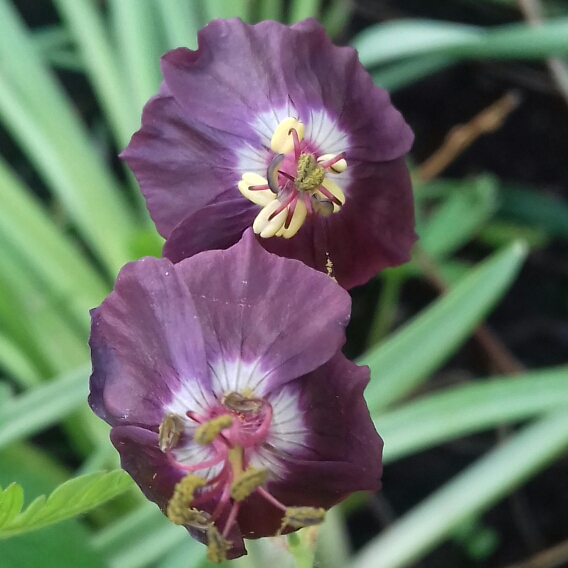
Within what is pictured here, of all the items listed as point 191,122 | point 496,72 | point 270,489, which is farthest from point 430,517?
point 496,72

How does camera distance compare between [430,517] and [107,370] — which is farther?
[430,517]

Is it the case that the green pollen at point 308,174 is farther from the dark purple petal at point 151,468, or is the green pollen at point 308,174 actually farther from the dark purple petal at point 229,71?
the dark purple petal at point 151,468

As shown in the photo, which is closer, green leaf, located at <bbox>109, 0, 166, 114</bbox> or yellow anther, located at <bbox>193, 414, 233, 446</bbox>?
yellow anther, located at <bbox>193, 414, 233, 446</bbox>

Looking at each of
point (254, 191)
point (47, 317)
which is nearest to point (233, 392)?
point (254, 191)

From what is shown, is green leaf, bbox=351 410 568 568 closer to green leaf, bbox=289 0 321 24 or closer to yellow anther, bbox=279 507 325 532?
yellow anther, bbox=279 507 325 532

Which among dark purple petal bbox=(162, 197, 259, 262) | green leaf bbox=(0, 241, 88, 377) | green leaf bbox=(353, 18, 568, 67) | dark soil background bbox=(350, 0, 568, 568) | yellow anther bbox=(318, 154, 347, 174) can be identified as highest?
dark purple petal bbox=(162, 197, 259, 262)

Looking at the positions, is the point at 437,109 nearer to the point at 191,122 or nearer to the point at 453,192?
the point at 453,192

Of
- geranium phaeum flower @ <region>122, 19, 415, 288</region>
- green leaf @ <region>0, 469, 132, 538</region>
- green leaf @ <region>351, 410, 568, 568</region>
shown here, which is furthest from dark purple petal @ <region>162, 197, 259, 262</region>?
green leaf @ <region>351, 410, 568, 568</region>

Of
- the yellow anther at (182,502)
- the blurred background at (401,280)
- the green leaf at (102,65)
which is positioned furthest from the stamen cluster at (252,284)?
the green leaf at (102,65)
